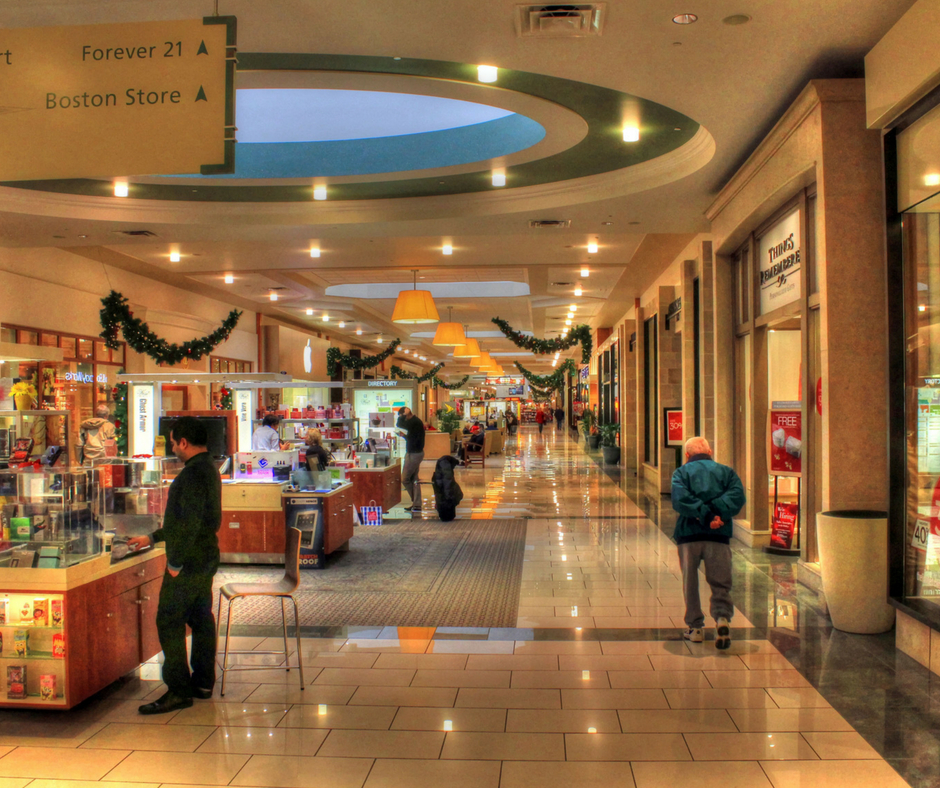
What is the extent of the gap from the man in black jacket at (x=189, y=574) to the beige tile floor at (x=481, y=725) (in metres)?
Answer: 0.13

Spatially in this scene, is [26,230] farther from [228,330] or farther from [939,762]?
[939,762]

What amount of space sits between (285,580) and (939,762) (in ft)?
11.6

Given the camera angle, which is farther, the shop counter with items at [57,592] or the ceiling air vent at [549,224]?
the ceiling air vent at [549,224]

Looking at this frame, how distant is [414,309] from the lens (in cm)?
1176

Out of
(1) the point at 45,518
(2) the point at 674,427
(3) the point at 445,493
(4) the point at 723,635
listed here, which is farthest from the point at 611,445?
(1) the point at 45,518

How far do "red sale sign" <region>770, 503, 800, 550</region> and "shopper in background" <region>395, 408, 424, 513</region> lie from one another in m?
5.44

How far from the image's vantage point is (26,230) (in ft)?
30.4

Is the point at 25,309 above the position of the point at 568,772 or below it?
above

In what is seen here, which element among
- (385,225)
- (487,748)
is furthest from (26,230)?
(487,748)

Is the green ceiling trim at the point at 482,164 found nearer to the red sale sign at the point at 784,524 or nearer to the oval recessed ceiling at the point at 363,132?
the oval recessed ceiling at the point at 363,132

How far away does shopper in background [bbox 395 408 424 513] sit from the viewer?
11.8 meters

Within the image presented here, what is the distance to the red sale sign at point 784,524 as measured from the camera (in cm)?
789

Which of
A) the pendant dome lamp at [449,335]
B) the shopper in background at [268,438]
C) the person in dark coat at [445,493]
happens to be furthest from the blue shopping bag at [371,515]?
the pendant dome lamp at [449,335]

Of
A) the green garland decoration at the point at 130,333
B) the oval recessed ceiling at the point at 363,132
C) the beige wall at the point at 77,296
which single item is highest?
the oval recessed ceiling at the point at 363,132
